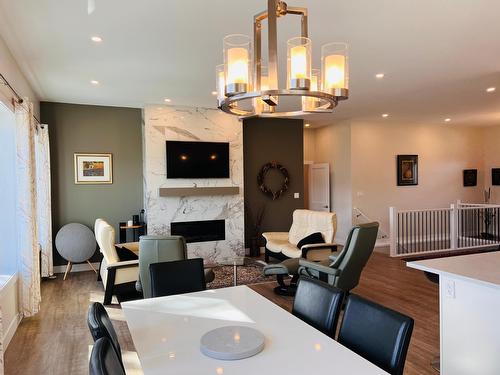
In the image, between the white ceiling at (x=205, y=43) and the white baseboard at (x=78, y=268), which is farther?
the white baseboard at (x=78, y=268)

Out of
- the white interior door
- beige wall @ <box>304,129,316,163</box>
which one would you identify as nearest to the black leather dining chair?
the white interior door

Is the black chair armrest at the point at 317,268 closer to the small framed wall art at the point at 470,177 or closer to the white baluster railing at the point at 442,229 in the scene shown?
the white baluster railing at the point at 442,229

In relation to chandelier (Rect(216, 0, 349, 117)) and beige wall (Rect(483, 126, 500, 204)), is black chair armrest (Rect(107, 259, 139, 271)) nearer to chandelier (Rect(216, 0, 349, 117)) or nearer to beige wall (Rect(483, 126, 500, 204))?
chandelier (Rect(216, 0, 349, 117))

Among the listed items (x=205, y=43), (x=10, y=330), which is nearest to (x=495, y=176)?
(x=205, y=43)

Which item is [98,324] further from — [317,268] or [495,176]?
[495,176]

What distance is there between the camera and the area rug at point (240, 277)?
5641mm

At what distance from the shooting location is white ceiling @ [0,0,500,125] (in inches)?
125

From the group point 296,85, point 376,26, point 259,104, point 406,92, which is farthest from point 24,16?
point 406,92

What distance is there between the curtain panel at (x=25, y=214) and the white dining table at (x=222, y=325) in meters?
2.50

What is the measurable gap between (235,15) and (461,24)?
211 cm

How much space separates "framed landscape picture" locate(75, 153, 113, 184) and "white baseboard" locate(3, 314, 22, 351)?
3.13m

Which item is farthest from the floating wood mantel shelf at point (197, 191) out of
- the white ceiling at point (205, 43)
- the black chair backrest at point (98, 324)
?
the black chair backrest at point (98, 324)

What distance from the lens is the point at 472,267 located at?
2.61 metres

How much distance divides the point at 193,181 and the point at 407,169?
18.3 feet
